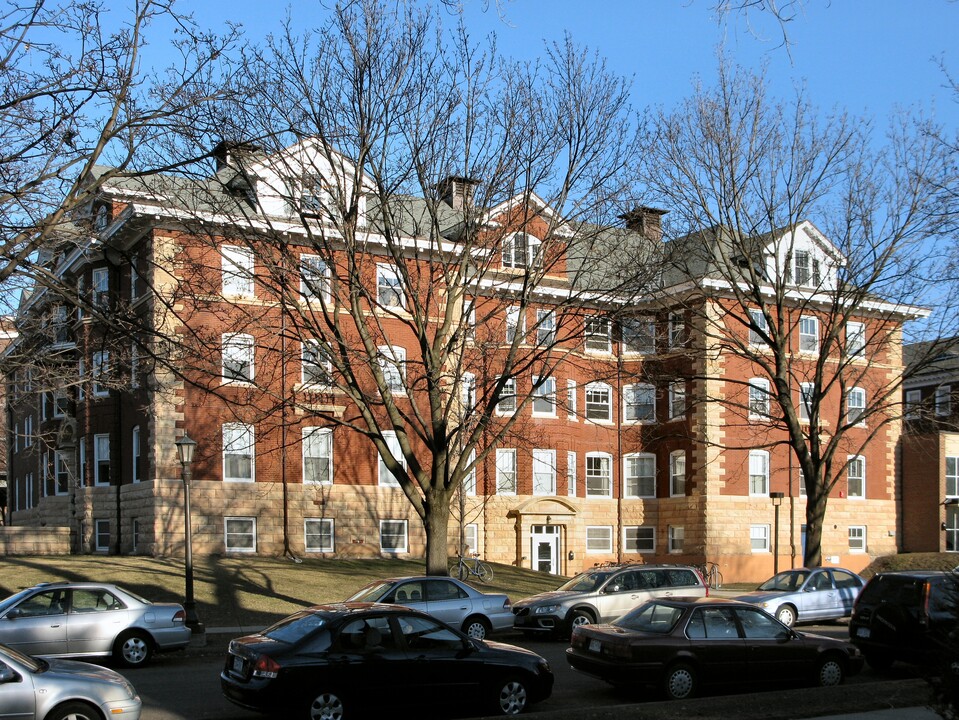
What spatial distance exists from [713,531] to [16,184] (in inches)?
1356

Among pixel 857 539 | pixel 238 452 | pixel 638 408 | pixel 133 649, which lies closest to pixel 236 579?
pixel 238 452

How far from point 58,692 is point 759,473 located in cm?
3712

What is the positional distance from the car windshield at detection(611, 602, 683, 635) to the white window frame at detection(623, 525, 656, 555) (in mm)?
28912

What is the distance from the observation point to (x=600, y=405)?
43.8m

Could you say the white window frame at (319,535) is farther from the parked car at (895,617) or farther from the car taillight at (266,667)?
the car taillight at (266,667)

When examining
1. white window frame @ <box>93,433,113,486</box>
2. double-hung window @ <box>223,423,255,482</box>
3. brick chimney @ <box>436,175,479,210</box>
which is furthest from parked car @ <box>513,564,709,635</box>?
white window frame @ <box>93,433,113,486</box>

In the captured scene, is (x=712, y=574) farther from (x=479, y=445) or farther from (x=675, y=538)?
(x=479, y=445)

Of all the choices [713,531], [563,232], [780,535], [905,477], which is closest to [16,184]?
[563,232]

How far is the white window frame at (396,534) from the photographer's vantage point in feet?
125

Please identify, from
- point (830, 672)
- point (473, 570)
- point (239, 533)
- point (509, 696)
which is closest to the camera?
point (509, 696)

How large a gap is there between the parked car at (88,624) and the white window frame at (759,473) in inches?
1206

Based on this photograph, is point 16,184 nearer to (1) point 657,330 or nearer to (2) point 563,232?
(2) point 563,232

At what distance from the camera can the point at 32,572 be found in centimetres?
2817

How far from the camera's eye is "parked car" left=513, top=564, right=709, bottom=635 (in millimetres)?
21734
